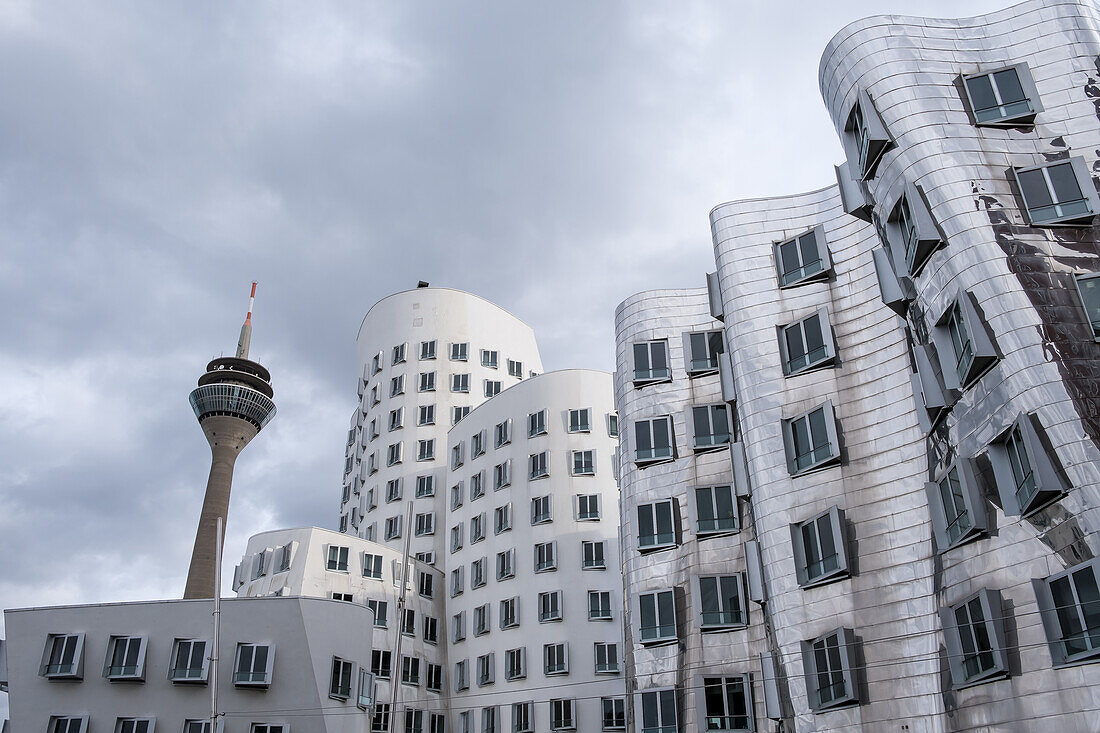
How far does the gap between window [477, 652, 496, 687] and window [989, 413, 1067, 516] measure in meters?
33.5

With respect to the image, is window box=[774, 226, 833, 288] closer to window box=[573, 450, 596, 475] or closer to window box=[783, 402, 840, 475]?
window box=[783, 402, 840, 475]

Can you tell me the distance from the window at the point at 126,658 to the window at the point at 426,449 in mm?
26723

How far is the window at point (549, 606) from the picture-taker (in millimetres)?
47459

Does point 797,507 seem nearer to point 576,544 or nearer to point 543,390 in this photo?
point 576,544

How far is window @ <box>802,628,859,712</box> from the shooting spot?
24.8m

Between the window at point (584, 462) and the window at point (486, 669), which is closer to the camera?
the window at point (486, 669)

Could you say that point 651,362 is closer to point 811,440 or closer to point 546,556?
point 811,440

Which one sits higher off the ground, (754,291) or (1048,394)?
(754,291)

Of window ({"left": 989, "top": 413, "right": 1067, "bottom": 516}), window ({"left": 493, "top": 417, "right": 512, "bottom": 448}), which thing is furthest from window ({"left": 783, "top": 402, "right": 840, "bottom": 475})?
window ({"left": 493, "top": 417, "right": 512, "bottom": 448})

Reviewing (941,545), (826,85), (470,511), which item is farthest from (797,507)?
(470,511)

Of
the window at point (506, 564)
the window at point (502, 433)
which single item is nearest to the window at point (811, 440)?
the window at point (506, 564)

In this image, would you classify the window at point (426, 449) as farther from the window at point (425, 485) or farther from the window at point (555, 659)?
the window at point (555, 659)

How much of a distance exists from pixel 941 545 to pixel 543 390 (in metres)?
32.2

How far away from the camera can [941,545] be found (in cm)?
2331
